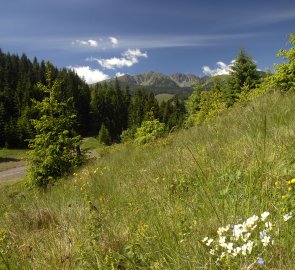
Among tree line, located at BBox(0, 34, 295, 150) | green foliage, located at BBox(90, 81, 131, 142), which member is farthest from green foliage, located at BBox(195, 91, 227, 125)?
green foliage, located at BBox(90, 81, 131, 142)

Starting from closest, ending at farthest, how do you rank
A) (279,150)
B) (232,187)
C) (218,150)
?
(232,187), (279,150), (218,150)

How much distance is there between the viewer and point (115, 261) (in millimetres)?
2486

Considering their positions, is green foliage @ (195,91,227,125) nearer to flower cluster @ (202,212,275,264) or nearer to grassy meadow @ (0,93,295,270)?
grassy meadow @ (0,93,295,270)

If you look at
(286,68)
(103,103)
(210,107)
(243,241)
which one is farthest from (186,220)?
(103,103)

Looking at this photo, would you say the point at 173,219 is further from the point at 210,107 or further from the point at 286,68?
the point at 210,107

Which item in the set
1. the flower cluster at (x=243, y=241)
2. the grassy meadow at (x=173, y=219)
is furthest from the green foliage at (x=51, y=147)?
the flower cluster at (x=243, y=241)

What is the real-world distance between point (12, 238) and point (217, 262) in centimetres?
241

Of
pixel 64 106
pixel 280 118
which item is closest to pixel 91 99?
pixel 64 106

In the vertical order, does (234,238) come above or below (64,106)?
below

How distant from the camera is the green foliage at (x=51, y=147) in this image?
602 inches

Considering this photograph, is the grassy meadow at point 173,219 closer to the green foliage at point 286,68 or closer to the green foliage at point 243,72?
the green foliage at point 286,68

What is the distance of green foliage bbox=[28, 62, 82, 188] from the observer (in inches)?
602

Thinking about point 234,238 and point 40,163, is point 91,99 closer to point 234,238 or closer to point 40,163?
point 40,163

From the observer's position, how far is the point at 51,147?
1530 cm
